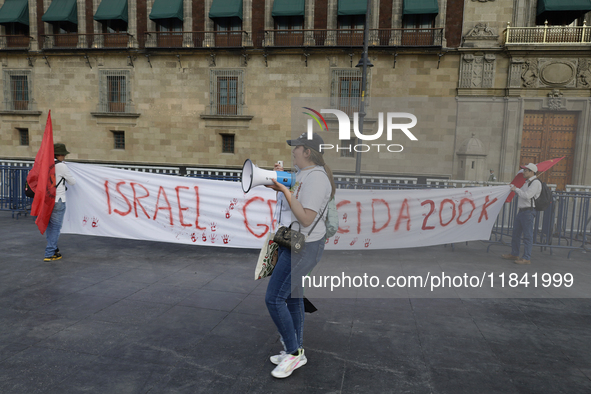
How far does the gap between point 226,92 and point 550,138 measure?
16.7 metres

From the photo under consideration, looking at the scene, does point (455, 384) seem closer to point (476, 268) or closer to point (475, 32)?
point (476, 268)

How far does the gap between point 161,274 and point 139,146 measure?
742 inches

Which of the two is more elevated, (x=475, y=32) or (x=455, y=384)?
(x=475, y=32)

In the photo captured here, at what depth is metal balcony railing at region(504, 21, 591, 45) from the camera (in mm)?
18906

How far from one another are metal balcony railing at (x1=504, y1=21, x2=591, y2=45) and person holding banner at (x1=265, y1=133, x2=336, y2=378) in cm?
1967

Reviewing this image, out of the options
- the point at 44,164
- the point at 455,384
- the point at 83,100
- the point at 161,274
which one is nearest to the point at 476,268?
the point at 455,384

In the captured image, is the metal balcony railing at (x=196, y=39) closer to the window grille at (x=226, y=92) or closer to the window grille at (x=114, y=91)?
the window grille at (x=226, y=92)

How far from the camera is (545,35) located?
18.9 meters

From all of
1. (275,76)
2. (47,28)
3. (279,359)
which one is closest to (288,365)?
(279,359)

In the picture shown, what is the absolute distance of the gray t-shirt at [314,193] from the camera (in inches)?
122

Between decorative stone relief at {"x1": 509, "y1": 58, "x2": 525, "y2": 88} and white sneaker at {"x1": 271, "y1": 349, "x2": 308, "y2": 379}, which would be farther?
decorative stone relief at {"x1": 509, "y1": 58, "x2": 525, "y2": 88}

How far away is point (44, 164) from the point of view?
6.65 metres

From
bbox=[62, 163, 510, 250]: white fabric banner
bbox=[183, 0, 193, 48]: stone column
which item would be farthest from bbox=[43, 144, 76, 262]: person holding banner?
bbox=[183, 0, 193, 48]: stone column

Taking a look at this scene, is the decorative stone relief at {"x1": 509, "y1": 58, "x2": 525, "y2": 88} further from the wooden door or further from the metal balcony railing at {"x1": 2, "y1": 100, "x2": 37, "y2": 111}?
the metal balcony railing at {"x1": 2, "y1": 100, "x2": 37, "y2": 111}
